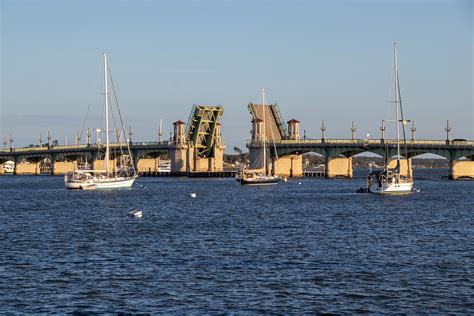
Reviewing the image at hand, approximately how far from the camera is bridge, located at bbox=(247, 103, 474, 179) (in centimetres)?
12925

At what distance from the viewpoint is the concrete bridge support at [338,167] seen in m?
151

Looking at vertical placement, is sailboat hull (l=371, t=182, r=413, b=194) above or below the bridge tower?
below

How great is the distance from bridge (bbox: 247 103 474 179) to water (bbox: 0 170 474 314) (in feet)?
245

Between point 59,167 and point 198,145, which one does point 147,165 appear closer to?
point 59,167

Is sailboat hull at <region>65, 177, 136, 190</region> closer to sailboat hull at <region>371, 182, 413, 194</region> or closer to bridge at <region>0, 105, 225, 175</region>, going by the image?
sailboat hull at <region>371, 182, 413, 194</region>

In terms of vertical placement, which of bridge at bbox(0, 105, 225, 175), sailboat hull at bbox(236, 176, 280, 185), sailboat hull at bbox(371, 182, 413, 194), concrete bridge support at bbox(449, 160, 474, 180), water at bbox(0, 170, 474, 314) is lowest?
water at bbox(0, 170, 474, 314)

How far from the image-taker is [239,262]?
32094 mm

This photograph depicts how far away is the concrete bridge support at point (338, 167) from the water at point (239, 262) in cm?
9355

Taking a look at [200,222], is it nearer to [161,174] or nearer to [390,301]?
[390,301]

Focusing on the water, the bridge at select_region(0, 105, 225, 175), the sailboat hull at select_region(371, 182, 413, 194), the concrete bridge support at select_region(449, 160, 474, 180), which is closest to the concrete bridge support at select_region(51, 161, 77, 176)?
the bridge at select_region(0, 105, 225, 175)

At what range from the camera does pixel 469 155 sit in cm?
12838

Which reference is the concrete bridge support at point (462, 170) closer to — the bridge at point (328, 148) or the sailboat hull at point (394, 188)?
the bridge at point (328, 148)

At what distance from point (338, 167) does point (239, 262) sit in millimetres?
122660

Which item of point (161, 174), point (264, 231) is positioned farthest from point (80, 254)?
point (161, 174)
